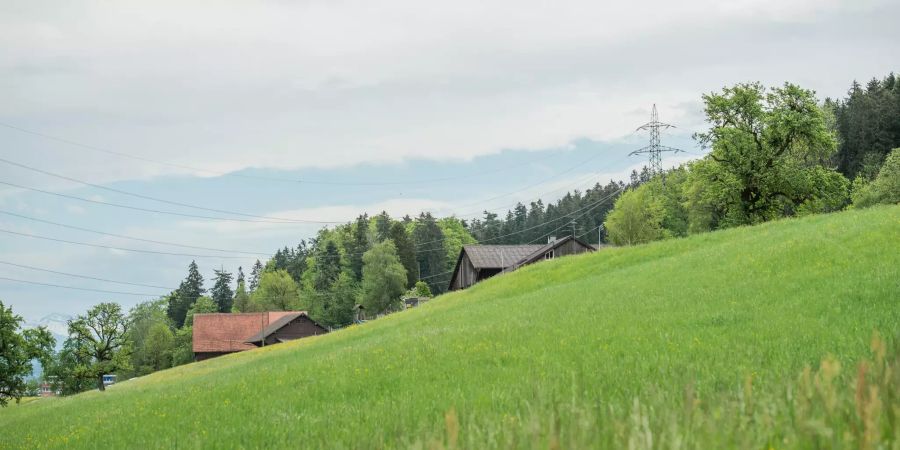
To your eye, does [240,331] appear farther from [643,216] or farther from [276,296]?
[643,216]

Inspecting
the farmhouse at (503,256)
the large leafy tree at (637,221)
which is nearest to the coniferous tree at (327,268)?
the large leafy tree at (637,221)

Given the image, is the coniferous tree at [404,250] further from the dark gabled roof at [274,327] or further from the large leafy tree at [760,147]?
the large leafy tree at [760,147]

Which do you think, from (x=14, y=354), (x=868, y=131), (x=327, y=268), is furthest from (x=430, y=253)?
(x=14, y=354)

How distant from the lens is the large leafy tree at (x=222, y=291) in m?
194

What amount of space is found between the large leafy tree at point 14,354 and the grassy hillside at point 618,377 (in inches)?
1103

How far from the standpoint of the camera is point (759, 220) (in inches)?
2363

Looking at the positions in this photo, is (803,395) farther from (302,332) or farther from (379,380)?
(302,332)

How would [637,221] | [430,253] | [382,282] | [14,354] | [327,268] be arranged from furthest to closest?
[430,253] < [327,268] < [382,282] < [637,221] < [14,354]

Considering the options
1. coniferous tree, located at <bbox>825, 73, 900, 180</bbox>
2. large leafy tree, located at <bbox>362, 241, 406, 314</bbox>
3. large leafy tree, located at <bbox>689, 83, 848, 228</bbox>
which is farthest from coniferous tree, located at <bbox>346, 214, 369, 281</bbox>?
large leafy tree, located at <bbox>689, 83, 848, 228</bbox>

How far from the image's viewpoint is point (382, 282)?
426ft

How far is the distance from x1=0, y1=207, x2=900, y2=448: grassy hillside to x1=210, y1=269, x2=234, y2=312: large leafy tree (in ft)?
584

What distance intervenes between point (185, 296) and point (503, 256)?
121894 mm

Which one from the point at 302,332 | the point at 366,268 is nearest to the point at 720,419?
the point at 302,332

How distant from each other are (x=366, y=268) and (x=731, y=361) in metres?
125
